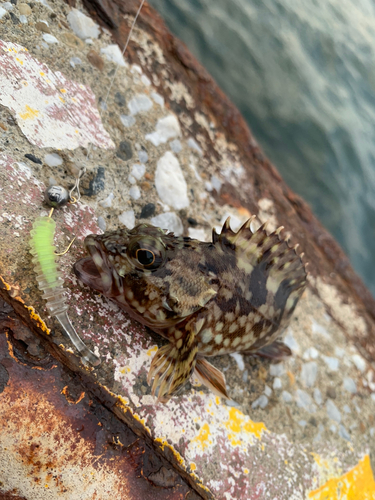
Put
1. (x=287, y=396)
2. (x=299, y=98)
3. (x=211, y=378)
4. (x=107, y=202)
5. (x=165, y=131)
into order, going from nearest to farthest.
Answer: (x=211, y=378) → (x=107, y=202) → (x=287, y=396) → (x=165, y=131) → (x=299, y=98)

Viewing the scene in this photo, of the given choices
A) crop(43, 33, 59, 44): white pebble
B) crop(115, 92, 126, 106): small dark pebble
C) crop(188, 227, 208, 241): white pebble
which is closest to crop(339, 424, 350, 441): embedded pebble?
crop(188, 227, 208, 241): white pebble

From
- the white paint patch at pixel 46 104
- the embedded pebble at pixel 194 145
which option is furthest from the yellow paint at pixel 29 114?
the embedded pebble at pixel 194 145

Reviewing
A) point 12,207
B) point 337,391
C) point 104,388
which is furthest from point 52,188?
point 337,391

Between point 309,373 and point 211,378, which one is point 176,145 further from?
point 309,373

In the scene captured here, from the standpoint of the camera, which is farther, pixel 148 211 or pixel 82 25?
pixel 82 25

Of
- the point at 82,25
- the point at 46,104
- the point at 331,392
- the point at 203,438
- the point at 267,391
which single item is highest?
the point at 82,25

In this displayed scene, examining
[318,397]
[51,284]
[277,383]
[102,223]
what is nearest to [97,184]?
[102,223]
